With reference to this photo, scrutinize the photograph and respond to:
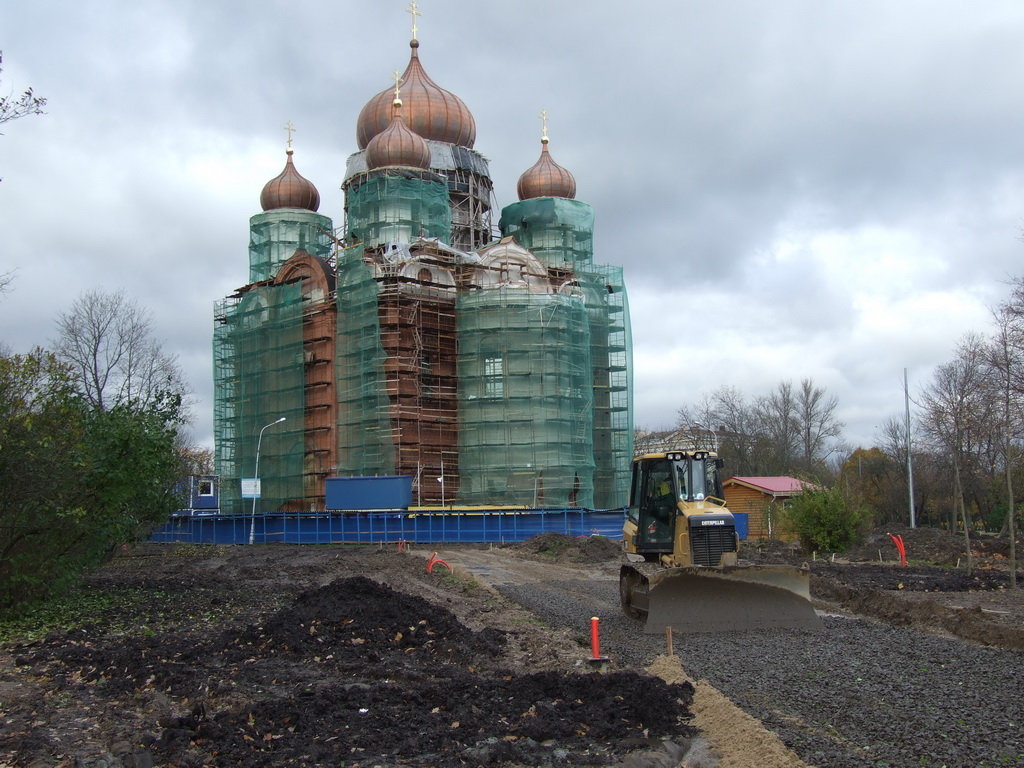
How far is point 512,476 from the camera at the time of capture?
140 feet

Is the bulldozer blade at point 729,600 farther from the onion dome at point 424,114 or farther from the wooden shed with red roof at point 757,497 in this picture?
the onion dome at point 424,114

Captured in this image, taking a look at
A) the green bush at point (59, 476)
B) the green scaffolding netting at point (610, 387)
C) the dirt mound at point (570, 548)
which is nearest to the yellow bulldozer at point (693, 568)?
the green bush at point (59, 476)

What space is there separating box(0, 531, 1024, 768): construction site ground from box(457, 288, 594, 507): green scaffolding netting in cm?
2094

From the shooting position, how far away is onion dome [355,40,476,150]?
52562 millimetres

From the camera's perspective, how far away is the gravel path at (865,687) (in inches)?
312

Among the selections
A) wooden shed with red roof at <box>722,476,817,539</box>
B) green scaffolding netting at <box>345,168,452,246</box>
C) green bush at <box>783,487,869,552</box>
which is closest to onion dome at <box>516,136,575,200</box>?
green scaffolding netting at <box>345,168,452,246</box>

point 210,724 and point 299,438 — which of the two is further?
point 299,438

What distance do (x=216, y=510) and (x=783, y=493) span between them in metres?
31.3

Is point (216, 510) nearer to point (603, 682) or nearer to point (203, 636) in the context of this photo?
point (203, 636)

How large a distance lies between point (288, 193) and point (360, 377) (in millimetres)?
15436

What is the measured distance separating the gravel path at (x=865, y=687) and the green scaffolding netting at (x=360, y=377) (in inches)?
1076

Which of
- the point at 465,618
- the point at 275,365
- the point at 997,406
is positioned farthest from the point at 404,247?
the point at 465,618

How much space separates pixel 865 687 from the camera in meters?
10.2

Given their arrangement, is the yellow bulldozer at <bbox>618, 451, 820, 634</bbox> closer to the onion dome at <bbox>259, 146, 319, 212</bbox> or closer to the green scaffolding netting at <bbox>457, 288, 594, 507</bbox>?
the green scaffolding netting at <bbox>457, 288, 594, 507</bbox>
